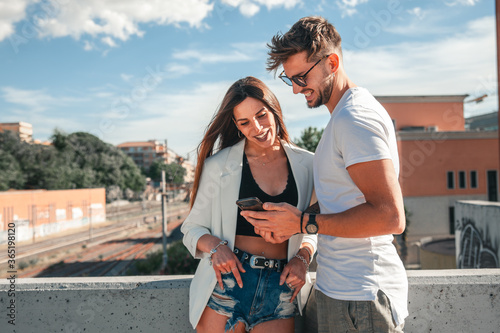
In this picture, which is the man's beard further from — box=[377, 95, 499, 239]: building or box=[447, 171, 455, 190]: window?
box=[447, 171, 455, 190]: window

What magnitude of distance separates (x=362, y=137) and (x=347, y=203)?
1.05 feet

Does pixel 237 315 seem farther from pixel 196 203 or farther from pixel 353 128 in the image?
pixel 353 128

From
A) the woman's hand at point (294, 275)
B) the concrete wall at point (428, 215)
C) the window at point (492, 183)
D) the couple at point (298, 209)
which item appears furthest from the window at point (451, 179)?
the woman's hand at point (294, 275)

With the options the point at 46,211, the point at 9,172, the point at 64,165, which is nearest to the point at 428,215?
the point at 46,211

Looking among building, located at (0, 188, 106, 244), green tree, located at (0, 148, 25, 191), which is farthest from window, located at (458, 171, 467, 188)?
green tree, located at (0, 148, 25, 191)

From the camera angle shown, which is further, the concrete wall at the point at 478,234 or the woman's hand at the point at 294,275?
the concrete wall at the point at 478,234

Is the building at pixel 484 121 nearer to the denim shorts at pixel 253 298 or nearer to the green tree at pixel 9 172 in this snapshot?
the green tree at pixel 9 172

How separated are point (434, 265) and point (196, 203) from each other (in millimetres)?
A: 19822

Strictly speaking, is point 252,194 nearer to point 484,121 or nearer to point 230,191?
point 230,191

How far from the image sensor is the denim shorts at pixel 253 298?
75.3 inches

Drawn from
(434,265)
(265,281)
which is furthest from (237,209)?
(434,265)

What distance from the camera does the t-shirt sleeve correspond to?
1422 mm

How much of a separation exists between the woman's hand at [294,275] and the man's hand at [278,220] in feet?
0.94

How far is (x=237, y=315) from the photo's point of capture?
1898 millimetres
